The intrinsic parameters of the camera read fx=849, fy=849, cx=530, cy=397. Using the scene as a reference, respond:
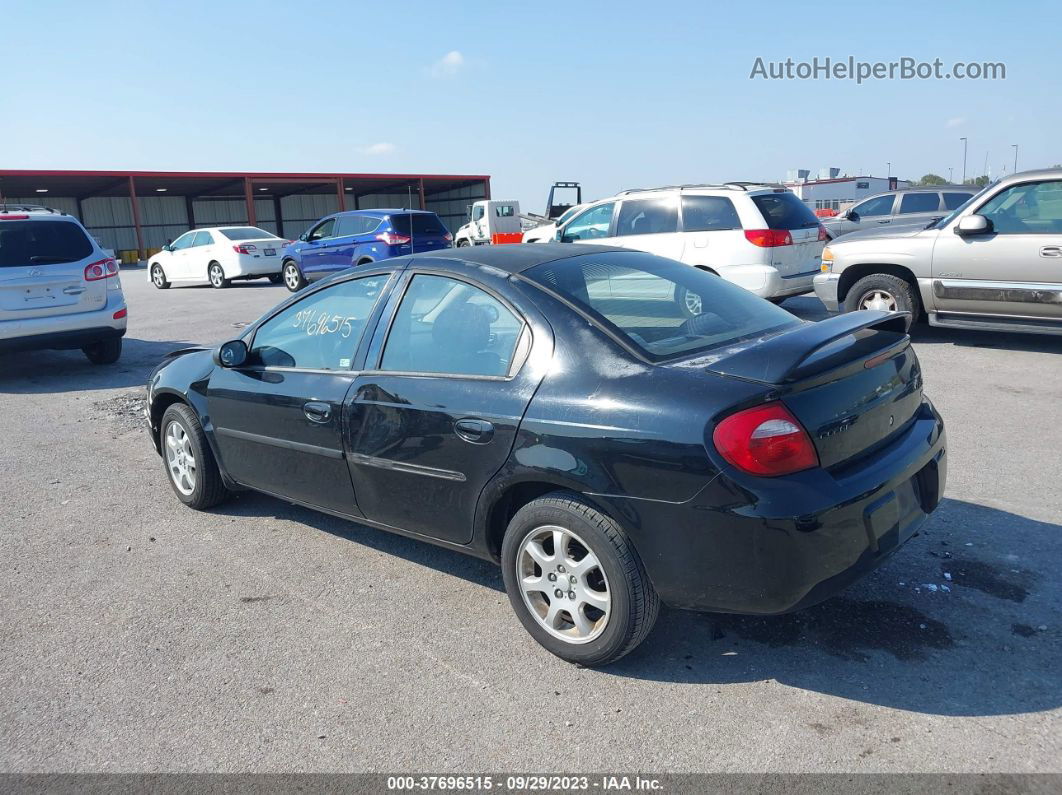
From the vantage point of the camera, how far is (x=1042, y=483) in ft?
16.2

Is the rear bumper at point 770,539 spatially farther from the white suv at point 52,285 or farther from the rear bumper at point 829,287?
the white suv at point 52,285

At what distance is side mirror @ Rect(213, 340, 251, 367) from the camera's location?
4.52 metres

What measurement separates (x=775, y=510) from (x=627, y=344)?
2.83 ft

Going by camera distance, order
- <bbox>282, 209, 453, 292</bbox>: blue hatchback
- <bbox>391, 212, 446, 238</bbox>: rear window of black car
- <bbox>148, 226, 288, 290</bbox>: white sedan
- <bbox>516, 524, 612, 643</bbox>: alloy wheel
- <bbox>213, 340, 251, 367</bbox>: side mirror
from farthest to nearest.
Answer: <bbox>148, 226, 288, 290</bbox>: white sedan → <bbox>391, 212, 446, 238</bbox>: rear window of black car → <bbox>282, 209, 453, 292</bbox>: blue hatchback → <bbox>213, 340, 251, 367</bbox>: side mirror → <bbox>516, 524, 612, 643</bbox>: alloy wheel

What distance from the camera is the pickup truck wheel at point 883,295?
9000 mm

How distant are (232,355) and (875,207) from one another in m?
16.2

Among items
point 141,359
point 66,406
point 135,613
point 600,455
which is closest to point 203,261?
point 141,359

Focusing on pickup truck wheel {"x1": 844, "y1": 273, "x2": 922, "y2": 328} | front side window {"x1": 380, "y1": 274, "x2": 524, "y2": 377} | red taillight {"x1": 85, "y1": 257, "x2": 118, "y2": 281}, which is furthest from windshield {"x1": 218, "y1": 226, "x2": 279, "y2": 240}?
front side window {"x1": 380, "y1": 274, "x2": 524, "y2": 377}

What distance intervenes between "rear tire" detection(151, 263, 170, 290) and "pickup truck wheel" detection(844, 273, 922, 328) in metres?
19.1

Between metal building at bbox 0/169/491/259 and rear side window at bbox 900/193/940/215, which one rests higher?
metal building at bbox 0/169/491/259

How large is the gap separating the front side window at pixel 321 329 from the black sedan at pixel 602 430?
0.05ft

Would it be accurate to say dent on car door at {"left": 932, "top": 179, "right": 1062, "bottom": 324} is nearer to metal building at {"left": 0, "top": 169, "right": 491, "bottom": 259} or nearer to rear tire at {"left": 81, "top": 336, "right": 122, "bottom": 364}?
rear tire at {"left": 81, "top": 336, "right": 122, "bottom": 364}

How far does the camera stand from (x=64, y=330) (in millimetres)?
9547

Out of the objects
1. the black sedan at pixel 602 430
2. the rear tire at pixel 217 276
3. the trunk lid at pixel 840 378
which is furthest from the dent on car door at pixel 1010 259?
the rear tire at pixel 217 276
